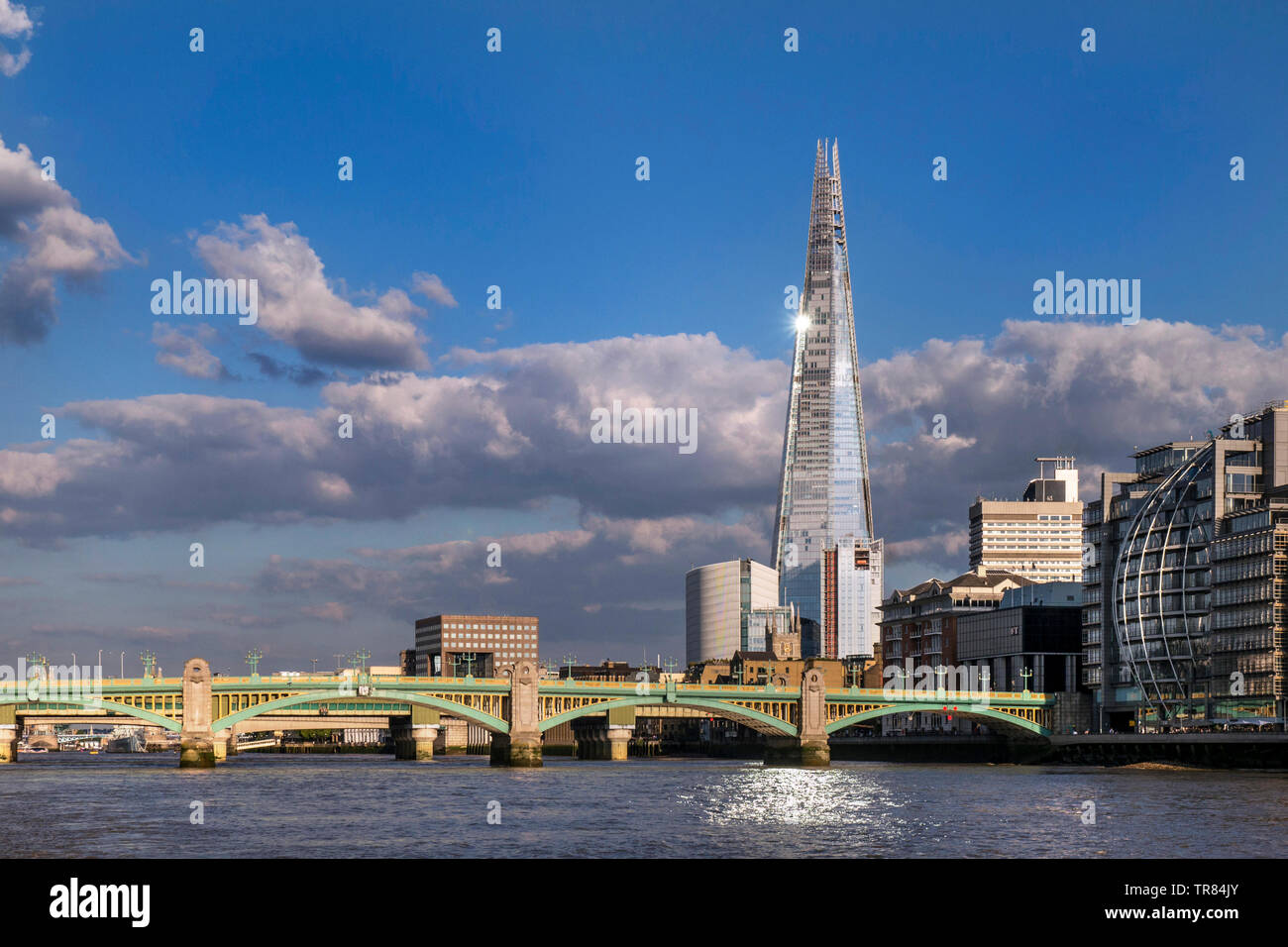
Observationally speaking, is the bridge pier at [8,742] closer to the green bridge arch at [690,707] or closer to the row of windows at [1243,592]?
the green bridge arch at [690,707]

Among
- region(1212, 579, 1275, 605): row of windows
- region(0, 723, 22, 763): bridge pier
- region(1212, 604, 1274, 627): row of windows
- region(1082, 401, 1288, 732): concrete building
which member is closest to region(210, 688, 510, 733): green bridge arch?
region(0, 723, 22, 763): bridge pier

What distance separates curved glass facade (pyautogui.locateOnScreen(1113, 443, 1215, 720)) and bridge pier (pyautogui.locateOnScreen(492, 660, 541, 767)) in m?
71.2

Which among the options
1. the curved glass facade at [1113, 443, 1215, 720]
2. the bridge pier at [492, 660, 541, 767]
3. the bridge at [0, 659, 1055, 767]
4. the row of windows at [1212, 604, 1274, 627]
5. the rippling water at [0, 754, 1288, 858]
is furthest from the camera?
the curved glass facade at [1113, 443, 1215, 720]

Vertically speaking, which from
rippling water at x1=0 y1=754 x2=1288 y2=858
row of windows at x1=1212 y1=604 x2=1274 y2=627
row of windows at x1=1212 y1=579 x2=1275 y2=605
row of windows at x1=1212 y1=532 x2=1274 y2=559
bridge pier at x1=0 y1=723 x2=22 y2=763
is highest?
row of windows at x1=1212 y1=532 x2=1274 y2=559

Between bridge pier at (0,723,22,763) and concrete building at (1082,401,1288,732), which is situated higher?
concrete building at (1082,401,1288,732)

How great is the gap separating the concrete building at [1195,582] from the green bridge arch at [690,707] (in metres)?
42.6

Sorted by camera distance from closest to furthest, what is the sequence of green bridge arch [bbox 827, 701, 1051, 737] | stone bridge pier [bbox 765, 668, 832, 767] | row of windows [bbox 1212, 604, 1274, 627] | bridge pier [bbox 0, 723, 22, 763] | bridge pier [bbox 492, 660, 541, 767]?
row of windows [bbox 1212, 604, 1274, 627], bridge pier [bbox 492, 660, 541, 767], green bridge arch [bbox 827, 701, 1051, 737], stone bridge pier [bbox 765, 668, 832, 767], bridge pier [bbox 0, 723, 22, 763]

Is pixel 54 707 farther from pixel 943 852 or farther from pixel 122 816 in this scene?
pixel 943 852

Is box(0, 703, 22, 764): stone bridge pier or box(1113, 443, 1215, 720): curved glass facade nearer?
box(1113, 443, 1215, 720): curved glass facade

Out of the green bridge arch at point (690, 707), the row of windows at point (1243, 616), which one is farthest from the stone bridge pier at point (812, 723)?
the row of windows at point (1243, 616)

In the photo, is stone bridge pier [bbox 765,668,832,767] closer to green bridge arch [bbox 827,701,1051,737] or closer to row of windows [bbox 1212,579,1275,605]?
green bridge arch [bbox 827,701,1051,737]

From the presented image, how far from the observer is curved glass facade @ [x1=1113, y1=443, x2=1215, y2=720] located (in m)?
169
